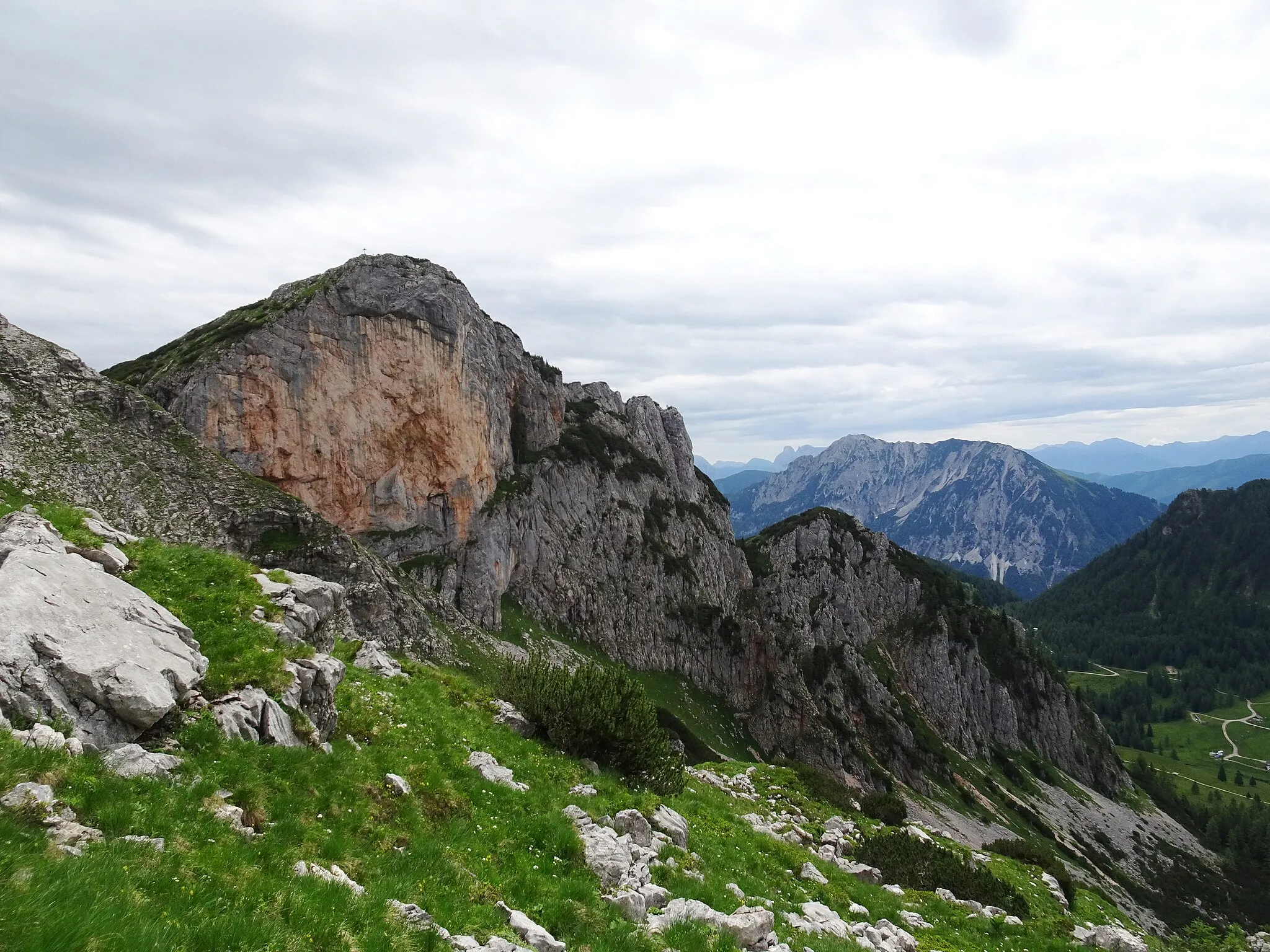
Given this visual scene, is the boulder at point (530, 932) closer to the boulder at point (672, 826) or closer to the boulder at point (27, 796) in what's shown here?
the boulder at point (27, 796)

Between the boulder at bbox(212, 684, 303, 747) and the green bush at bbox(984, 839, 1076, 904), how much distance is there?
34.0 metres

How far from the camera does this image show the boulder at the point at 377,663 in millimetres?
20906

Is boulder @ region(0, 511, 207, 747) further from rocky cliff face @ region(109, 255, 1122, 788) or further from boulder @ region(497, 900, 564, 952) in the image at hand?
rocky cliff face @ region(109, 255, 1122, 788)

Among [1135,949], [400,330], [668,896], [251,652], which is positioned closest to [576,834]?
[668,896]

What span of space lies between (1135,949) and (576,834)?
742 inches

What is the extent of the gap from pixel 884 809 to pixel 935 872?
14542mm

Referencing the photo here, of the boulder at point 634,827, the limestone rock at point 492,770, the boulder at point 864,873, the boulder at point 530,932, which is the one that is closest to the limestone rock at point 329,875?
the boulder at point 530,932

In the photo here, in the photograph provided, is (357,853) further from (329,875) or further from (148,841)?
(148,841)

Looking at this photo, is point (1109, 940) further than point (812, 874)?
Yes

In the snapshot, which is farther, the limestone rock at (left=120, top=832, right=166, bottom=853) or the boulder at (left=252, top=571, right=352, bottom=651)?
the boulder at (left=252, top=571, right=352, bottom=651)

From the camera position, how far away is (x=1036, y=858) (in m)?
34.8

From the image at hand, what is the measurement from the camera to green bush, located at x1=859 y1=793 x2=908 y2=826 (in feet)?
117

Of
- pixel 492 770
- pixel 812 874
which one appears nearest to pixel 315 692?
pixel 492 770

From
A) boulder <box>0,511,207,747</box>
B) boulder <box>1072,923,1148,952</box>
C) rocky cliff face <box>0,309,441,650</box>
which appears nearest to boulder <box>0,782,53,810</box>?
boulder <box>0,511,207,747</box>
